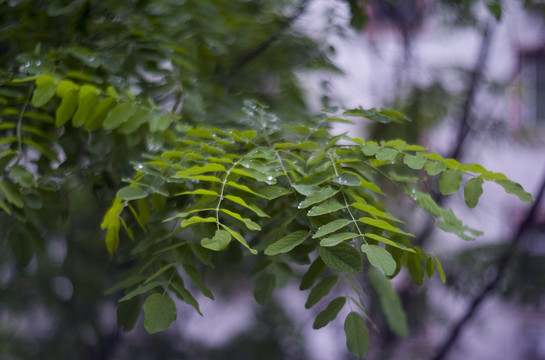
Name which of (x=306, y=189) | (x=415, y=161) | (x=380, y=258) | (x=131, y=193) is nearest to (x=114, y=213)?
(x=131, y=193)

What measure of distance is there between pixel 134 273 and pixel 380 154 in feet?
2.10

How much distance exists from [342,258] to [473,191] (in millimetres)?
396

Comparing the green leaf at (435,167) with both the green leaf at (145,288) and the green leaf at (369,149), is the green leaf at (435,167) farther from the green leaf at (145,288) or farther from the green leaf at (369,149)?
the green leaf at (145,288)

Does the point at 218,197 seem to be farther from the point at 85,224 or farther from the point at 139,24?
the point at 85,224

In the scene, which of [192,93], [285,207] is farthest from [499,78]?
[285,207]

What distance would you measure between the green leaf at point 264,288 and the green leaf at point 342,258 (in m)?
0.26

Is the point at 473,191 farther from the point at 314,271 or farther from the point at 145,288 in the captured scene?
the point at 145,288

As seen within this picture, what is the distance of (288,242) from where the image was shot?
1015 mm

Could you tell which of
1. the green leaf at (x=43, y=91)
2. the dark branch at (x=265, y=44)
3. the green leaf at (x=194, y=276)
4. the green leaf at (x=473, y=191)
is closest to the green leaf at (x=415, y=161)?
the green leaf at (x=473, y=191)

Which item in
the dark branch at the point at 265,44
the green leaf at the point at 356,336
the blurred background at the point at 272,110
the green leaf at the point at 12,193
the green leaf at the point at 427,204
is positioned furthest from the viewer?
the dark branch at the point at 265,44

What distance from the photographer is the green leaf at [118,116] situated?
130 centimetres

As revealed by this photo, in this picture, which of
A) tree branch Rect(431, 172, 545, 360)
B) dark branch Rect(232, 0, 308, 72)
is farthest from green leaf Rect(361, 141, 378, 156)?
tree branch Rect(431, 172, 545, 360)

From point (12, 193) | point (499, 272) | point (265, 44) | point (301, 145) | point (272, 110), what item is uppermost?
point (301, 145)

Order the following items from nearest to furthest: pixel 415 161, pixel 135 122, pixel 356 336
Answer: pixel 356 336 < pixel 415 161 < pixel 135 122
